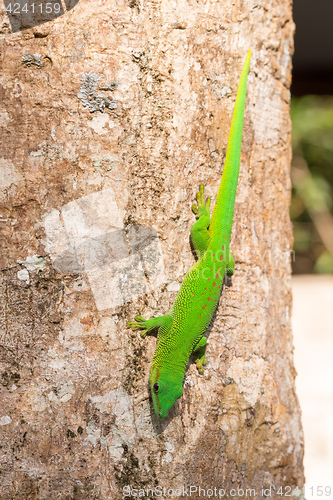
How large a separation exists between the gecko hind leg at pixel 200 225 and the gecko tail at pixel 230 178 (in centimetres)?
6

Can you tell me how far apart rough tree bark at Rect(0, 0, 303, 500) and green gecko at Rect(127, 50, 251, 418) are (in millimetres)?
46

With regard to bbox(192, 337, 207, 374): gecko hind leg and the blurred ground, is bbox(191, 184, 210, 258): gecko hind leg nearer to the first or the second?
bbox(192, 337, 207, 374): gecko hind leg

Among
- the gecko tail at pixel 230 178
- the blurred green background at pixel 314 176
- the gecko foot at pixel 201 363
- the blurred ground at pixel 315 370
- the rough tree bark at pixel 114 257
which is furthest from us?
the blurred green background at pixel 314 176

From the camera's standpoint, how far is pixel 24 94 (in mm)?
1640

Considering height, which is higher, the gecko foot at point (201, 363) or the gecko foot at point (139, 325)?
the gecko foot at point (139, 325)

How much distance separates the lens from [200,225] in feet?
→ 6.00

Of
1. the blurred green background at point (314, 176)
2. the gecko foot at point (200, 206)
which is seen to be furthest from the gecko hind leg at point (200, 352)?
the blurred green background at point (314, 176)

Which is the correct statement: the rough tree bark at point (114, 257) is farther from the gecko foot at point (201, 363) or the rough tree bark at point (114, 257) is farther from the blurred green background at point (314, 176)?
the blurred green background at point (314, 176)

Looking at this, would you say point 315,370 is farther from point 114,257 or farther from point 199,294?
point 114,257

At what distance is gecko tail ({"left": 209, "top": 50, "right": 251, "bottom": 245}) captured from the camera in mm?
1864

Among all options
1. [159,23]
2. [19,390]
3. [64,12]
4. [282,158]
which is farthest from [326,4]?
[19,390]

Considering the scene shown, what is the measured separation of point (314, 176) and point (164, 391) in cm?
683

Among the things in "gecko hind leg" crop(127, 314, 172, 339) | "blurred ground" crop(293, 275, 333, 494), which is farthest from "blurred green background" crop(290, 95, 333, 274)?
"gecko hind leg" crop(127, 314, 172, 339)

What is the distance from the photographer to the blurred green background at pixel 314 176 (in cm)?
711
